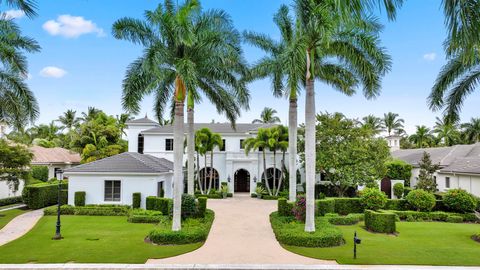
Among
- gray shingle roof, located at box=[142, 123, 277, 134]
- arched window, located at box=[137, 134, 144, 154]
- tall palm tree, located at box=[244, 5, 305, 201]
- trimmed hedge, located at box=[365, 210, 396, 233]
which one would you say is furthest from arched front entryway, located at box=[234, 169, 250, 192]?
trimmed hedge, located at box=[365, 210, 396, 233]

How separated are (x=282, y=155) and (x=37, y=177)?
2552cm

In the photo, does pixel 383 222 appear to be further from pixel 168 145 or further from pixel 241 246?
pixel 168 145

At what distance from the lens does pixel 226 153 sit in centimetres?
3325

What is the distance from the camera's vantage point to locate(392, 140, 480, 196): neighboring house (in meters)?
23.5

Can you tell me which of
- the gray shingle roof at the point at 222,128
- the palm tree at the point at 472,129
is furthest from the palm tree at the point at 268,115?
the palm tree at the point at 472,129

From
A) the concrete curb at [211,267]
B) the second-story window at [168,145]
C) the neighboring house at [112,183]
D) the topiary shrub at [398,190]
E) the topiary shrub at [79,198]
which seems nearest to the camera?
the concrete curb at [211,267]

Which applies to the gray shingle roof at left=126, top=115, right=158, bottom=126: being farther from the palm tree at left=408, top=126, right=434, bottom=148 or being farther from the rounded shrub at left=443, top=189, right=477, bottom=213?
the palm tree at left=408, top=126, right=434, bottom=148

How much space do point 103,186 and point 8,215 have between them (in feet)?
19.6

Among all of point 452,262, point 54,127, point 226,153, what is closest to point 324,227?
point 452,262

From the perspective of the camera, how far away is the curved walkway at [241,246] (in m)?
10.9

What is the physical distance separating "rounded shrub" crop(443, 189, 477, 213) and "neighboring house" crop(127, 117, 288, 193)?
15061 mm

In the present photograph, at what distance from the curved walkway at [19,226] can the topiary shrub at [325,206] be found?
16088mm

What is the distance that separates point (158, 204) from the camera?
19.7 m

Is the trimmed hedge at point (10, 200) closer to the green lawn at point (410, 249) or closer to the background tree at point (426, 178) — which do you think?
the green lawn at point (410, 249)
